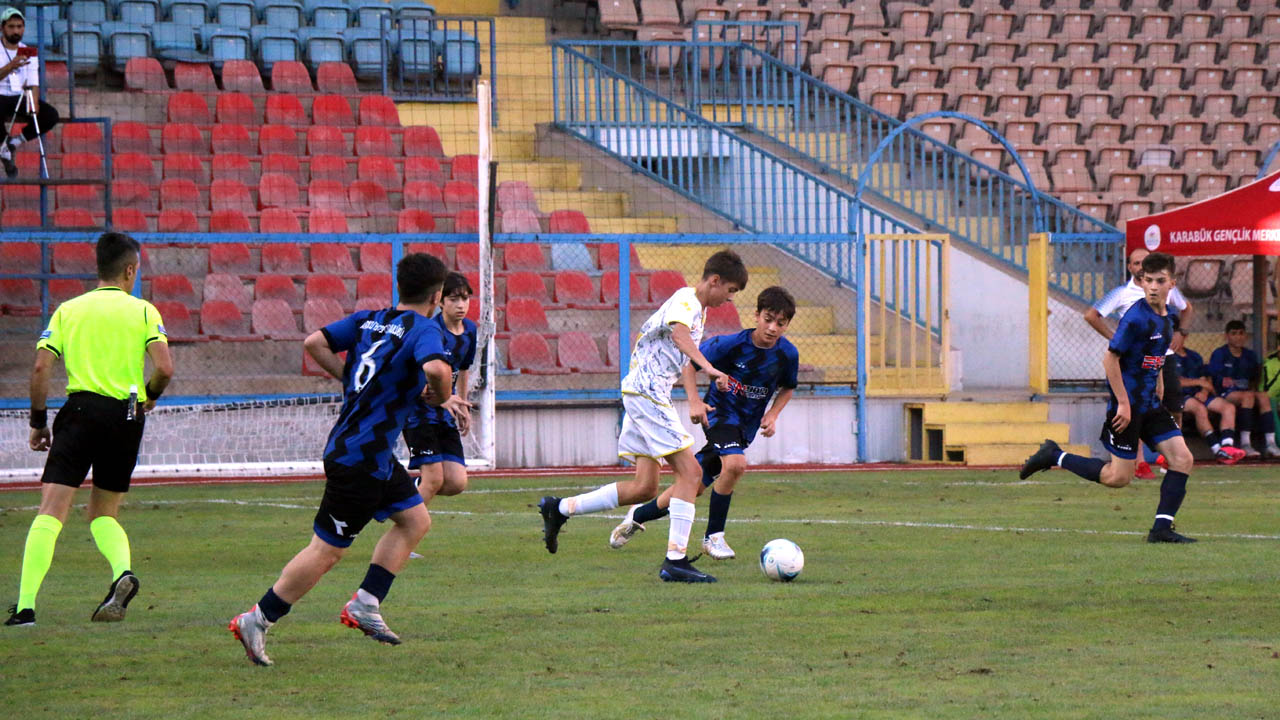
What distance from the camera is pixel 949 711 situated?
16.8ft

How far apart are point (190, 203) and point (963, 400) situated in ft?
28.5

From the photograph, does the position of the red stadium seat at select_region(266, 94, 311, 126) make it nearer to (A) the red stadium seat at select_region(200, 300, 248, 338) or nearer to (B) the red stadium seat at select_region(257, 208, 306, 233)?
(B) the red stadium seat at select_region(257, 208, 306, 233)

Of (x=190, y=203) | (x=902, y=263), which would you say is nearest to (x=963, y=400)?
(x=902, y=263)

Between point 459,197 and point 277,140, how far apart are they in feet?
7.41

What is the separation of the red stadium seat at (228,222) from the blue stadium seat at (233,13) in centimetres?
441

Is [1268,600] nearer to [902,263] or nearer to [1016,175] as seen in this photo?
[902,263]

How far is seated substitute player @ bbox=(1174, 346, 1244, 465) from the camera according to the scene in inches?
656

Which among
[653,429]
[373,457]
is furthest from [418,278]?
[653,429]

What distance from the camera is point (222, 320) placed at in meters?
16.5

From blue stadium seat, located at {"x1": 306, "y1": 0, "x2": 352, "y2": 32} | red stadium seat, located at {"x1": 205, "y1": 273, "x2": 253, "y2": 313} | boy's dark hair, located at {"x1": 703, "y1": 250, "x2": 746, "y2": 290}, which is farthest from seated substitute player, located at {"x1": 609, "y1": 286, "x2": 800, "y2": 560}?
blue stadium seat, located at {"x1": 306, "y1": 0, "x2": 352, "y2": 32}

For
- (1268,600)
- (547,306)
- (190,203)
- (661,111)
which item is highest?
(661,111)

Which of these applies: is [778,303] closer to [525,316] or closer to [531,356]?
[531,356]

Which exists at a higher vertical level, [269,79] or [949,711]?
[269,79]

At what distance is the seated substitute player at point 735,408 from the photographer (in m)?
9.13
